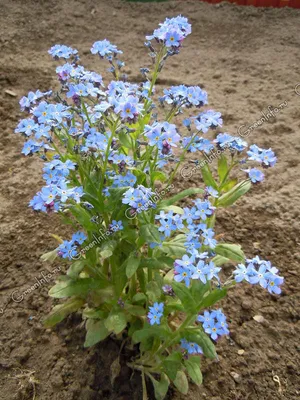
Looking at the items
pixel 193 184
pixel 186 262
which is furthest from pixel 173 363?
pixel 193 184

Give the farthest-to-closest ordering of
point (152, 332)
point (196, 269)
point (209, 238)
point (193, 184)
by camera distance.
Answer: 1. point (193, 184)
2. point (152, 332)
3. point (209, 238)
4. point (196, 269)

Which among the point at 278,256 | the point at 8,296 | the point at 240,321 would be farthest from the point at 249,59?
the point at 8,296

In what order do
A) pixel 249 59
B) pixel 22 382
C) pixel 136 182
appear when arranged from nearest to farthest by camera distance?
pixel 136 182 < pixel 22 382 < pixel 249 59

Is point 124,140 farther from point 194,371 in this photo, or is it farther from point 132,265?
point 194,371

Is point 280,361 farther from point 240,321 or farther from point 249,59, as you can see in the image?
point 249,59

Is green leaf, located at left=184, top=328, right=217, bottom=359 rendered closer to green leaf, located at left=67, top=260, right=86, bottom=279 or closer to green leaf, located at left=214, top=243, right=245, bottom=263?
green leaf, located at left=214, top=243, right=245, bottom=263

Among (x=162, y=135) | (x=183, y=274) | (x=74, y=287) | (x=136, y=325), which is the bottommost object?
(x=136, y=325)
